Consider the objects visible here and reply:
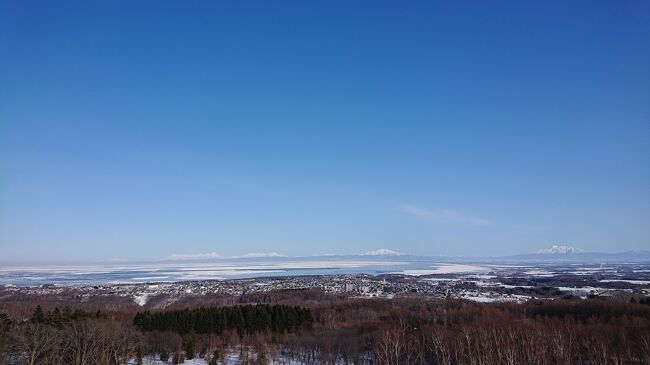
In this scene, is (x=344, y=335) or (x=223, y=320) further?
(x=223, y=320)

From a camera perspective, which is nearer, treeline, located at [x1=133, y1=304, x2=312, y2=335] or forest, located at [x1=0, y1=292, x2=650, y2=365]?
forest, located at [x1=0, y1=292, x2=650, y2=365]

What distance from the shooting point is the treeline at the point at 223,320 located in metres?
78.2

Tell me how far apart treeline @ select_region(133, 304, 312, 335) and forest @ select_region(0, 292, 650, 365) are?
0.16m

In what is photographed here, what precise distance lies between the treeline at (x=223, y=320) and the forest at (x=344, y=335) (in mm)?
159

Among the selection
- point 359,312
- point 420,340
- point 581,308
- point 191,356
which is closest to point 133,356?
point 191,356

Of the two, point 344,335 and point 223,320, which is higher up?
point 223,320

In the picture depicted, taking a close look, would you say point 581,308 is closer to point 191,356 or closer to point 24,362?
point 191,356

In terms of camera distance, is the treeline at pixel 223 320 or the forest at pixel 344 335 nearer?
the forest at pixel 344 335

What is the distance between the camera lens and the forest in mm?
49875

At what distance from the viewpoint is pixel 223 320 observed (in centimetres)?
8062

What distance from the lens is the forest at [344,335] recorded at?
164 ft

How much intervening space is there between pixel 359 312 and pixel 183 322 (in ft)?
118

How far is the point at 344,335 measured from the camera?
73.1 metres

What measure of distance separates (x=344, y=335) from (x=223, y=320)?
20.4 metres
